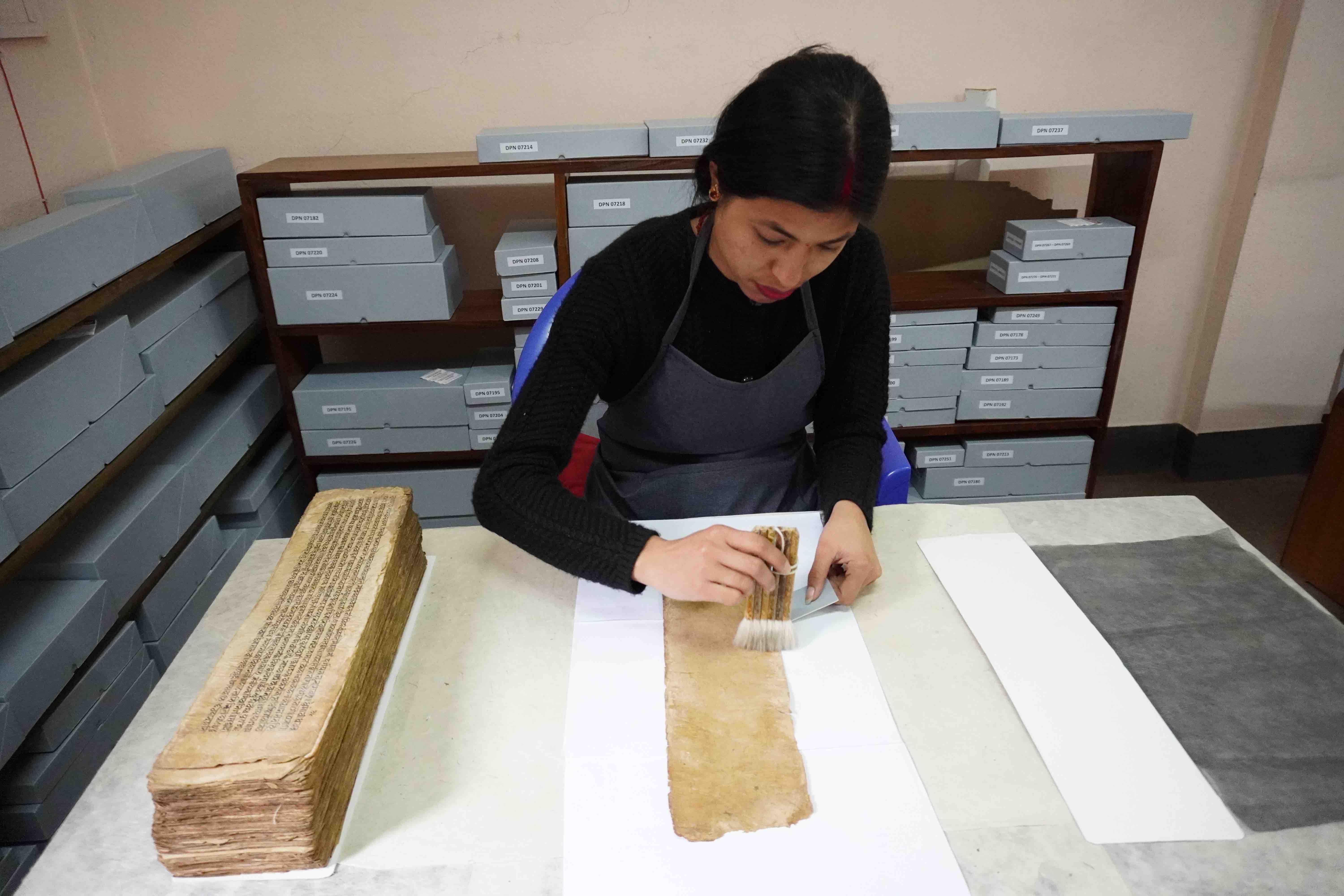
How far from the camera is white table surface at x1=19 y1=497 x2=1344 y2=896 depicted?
0.70 metres

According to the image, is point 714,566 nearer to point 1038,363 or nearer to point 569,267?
point 569,267

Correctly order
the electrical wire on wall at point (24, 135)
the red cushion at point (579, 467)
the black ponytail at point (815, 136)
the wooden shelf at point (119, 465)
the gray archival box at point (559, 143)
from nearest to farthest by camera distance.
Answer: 1. the black ponytail at point (815, 136)
2. the wooden shelf at point (119, 465)
3. the red cushion at point (579, 467)
4. the electrical wire on wall at point (24, 135)
5. the gray archival box at point (559, 143)

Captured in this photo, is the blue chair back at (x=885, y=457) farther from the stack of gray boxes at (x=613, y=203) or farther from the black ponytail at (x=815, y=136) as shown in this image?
the stack of gray boxes at (x=613, y=203)

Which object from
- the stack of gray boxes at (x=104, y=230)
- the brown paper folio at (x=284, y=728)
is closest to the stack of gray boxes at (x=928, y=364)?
the brown paper folio at (x=284, y=728)

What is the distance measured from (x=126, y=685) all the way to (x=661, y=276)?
1338 millimetres

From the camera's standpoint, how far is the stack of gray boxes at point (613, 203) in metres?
2.01

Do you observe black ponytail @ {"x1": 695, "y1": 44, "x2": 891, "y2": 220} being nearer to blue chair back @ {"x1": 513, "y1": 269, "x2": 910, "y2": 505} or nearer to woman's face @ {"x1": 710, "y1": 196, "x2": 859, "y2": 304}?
woman's face @ {"x1": 710, "y1": 196, "x2": 859, "y2": 304}

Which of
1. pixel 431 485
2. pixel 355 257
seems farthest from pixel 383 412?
pixel 355 257

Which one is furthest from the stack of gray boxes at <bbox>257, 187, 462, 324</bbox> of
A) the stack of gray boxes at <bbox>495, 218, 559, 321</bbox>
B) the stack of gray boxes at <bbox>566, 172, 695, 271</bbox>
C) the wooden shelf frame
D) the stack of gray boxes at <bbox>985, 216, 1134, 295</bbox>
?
the stack of gray boxes at <bbox>985, 216, 1134, 295</bbox>

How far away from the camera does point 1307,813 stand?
73cm

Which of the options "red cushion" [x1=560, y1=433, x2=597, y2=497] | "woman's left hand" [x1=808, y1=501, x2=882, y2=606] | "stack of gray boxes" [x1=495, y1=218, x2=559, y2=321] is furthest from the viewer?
"stack of gray boxes" [x1=495, y1=218, x2=559, y2=321]

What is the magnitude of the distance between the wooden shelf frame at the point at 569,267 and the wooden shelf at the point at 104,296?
0.34 ft

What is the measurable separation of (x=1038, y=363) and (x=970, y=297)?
287mm

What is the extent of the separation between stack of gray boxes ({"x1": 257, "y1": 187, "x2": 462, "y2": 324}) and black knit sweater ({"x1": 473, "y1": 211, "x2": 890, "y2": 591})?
3.31ft
